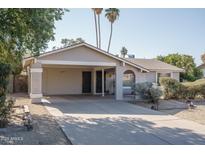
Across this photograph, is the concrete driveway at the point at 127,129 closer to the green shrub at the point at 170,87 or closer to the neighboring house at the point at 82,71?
the neighboring house at the point at 82,71

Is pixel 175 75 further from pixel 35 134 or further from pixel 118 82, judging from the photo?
pixel 35 134

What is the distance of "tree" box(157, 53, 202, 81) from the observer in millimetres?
37312

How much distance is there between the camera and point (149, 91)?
17.9 m

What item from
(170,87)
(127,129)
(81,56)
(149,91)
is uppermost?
(81,56)

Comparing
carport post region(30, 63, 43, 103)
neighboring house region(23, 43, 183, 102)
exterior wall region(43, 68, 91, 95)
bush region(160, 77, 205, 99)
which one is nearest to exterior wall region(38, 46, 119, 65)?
neighboring house region(23, 43, 183, 102)

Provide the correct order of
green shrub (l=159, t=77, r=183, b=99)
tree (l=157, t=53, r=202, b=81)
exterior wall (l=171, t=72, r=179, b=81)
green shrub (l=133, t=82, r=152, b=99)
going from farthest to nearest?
tree (l=157, t=53, r=202, b=81), exterior wall (l=171, t=72, r=179, b=81), green shrub (l=159, t=77, r=183, b=99), green shrub (l=133, t=82, r=152, b=99)

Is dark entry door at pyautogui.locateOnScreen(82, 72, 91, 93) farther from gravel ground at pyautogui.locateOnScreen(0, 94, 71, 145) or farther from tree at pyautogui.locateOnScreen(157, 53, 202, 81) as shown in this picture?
tree at pyautogui.locateOnScreen(157, 53, 202, 81)

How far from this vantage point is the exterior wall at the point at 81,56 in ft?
60.0

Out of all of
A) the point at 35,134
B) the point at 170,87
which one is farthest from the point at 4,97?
the point at 170,87

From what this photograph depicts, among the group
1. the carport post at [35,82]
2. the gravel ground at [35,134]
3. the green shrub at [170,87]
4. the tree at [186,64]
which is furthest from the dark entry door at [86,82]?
the tree at [186,64]

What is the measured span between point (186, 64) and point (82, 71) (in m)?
23.7

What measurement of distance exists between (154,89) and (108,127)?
340 inches
